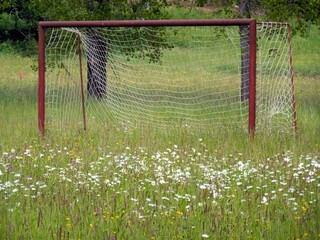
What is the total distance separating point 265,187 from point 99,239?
2.09 metres

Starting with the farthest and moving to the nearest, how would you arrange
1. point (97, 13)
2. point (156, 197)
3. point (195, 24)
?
point (97, 13) < point (195, 24) < point (156, 197)

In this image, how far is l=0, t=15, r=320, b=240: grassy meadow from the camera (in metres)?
5.70

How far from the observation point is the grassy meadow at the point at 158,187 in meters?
5.70

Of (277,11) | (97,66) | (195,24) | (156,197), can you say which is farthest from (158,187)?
(277,11)

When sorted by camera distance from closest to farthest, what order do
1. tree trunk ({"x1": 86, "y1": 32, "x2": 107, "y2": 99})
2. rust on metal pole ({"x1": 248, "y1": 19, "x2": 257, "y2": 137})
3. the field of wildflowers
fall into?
the field of wildflowers → rust on metal pole ({"x1": 248, "y1": 19, "x2": 257, "y2": 137}) → tree trunk ({"x1": 86, "y1": 32, "x2": 107, "y2": 99})

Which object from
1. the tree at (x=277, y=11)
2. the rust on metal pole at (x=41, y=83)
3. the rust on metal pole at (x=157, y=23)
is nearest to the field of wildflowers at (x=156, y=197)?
the rust on metal pole at (x=41, y=83)

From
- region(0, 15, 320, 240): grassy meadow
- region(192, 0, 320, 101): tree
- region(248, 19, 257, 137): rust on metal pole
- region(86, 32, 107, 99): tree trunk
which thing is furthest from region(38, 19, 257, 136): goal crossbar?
region(192, 0, 320, 101): tree

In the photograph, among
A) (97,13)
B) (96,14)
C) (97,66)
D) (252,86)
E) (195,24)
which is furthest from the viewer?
(97,13)

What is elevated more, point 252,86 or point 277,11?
point 277,11

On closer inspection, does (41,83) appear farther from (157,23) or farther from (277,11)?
(277,11)

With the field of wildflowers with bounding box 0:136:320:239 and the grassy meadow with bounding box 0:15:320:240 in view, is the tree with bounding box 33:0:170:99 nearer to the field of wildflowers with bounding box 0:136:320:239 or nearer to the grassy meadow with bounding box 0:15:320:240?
the grassy meadow with bounding box 0:15:320:240

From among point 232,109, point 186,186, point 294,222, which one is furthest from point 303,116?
point 294,222

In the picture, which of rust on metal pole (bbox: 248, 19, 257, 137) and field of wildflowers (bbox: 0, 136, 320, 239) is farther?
rust on metal pole (bbox: 248, 19, 257, 137)

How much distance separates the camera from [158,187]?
6.84m
